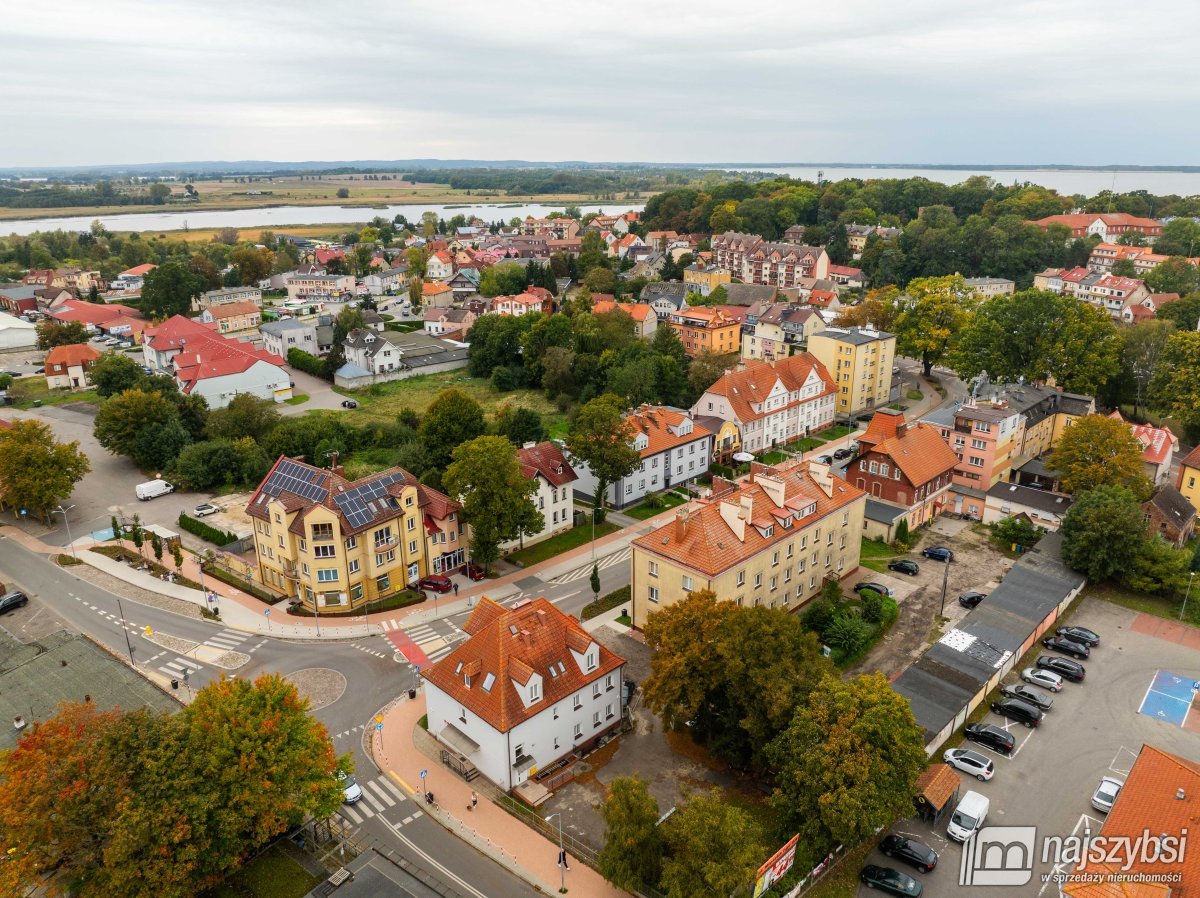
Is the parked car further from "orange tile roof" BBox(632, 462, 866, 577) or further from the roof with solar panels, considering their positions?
the roof with solar panels

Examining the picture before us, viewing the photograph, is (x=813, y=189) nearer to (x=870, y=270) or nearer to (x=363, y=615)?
(x=870, y=270)

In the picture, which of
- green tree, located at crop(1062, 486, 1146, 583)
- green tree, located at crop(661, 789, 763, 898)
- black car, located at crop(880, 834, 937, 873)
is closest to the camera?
green tree, located at crop(661, 789, 763, 898)

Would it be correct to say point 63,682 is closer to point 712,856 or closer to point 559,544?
point 559,544

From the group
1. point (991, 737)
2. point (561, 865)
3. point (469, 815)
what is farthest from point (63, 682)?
point (991, 737)

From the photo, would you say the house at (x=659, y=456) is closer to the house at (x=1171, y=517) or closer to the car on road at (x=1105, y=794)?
the house at (x=1171, y=517)

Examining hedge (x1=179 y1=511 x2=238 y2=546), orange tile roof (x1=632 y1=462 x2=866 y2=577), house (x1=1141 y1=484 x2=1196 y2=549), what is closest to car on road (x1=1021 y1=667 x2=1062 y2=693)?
orange tile roof (x1=632 y1=462 x2=866 y2=577)

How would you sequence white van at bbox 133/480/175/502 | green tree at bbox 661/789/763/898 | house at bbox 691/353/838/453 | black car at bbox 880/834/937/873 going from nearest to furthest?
green tree at bbox 661/789/763/898
black car at bbox 880/834/937/873
white van at bbox 133/480/175/502
house at bbox 691/353/838/453
